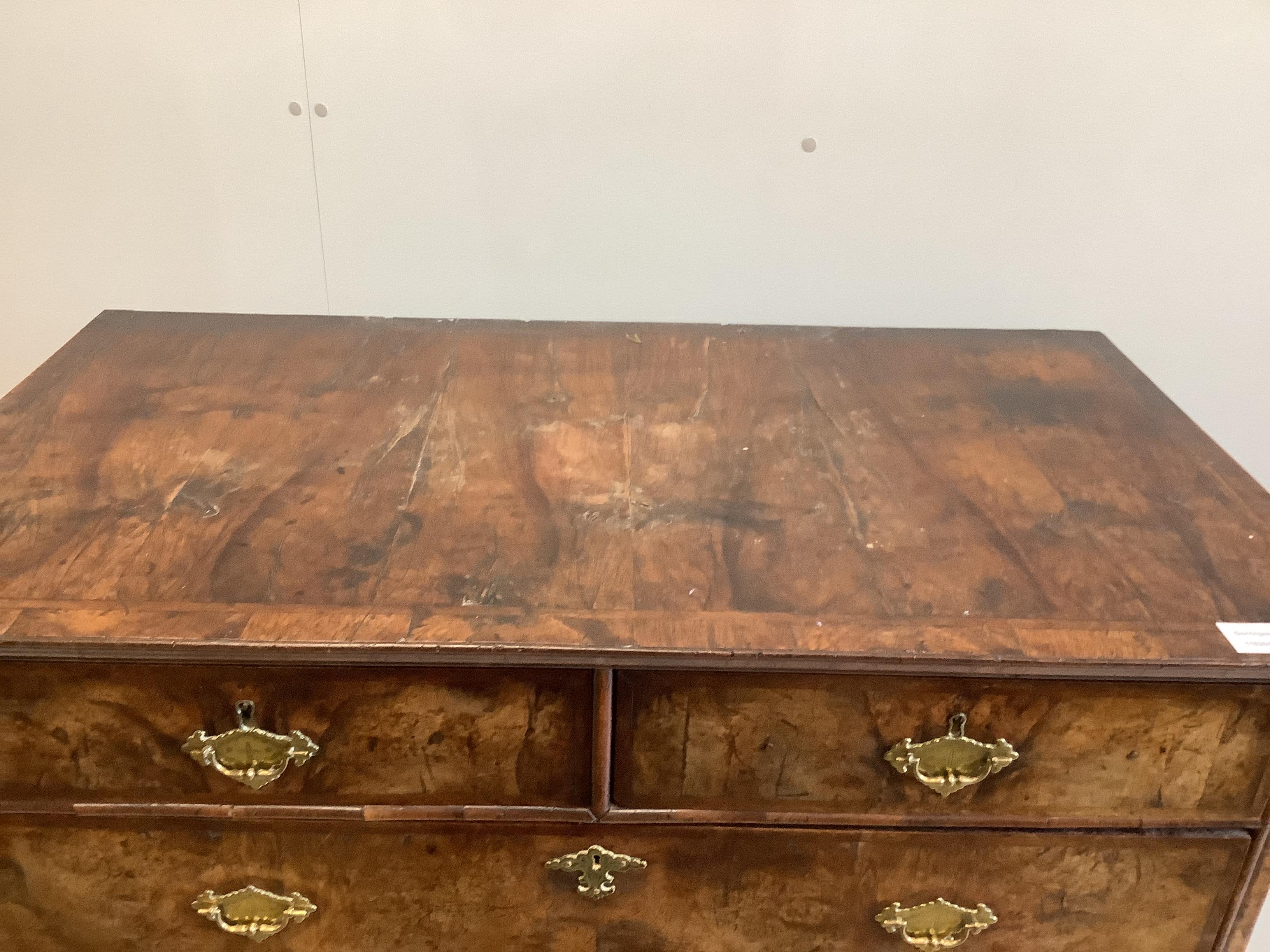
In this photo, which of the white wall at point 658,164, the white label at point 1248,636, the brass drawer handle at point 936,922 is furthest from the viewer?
the white wall at point 658,164

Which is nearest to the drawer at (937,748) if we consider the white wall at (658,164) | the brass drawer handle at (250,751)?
the brass drawer handle at (250,751)

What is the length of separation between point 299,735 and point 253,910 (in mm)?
192

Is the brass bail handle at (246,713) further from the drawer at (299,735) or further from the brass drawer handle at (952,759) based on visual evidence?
the brass drawer handle at (952,759)

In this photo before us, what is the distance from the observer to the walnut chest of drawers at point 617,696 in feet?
2.35

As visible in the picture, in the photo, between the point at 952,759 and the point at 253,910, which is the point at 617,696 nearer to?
the point at 952,759

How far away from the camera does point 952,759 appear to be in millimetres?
755

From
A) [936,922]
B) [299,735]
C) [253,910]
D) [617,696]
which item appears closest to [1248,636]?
[936,922]

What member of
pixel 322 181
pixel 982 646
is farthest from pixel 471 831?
pixel 322 181

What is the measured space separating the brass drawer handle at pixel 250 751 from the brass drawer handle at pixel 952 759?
44 cm

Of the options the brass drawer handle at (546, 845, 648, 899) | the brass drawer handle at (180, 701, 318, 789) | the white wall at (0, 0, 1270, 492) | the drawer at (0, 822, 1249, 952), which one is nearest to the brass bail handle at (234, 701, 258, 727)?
the brass drawer handle at (180, 701, 318, 789)

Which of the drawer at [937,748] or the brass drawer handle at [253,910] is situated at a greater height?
the drawer at [937,748]

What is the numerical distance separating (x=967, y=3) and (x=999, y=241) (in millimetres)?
277

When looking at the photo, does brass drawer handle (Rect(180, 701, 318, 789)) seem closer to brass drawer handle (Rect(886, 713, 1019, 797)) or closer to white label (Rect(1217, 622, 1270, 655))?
brass drawer handle (Rect(886, 713, 1019, 797))

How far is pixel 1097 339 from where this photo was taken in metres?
1.19
